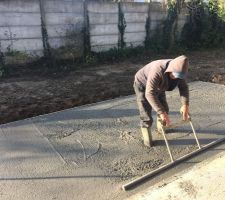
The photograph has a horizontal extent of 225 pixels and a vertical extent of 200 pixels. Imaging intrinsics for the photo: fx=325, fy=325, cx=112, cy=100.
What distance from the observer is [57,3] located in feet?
33.2

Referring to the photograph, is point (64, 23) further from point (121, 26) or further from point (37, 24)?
point (121, 26)

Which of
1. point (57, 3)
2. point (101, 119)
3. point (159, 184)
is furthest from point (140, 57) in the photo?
point (159, 184)

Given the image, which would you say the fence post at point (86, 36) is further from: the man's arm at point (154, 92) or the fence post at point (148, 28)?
the man's arm at point (154, 92)

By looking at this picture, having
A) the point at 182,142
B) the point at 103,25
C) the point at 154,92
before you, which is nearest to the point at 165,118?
the point at 154,92

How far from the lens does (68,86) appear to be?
8.11 metres

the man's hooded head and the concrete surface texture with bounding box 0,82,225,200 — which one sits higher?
the man's hooded head

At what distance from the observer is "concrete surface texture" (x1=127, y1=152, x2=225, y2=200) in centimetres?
363

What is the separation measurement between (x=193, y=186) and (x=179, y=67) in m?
1.42

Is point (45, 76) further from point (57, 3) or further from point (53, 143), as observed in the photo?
point (53, 143)

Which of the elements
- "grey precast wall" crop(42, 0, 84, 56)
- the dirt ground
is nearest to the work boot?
the dirt ground

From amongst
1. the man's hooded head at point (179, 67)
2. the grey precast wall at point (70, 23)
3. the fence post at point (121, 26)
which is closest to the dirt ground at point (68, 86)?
the grey precast wall at point (70, 23)

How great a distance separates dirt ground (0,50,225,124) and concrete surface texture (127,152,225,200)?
3.33m

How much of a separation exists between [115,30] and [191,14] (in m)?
4.31

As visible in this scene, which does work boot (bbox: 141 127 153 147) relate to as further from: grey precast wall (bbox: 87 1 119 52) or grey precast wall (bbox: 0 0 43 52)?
grey precast wall (bbox: 87 1 119 52)
